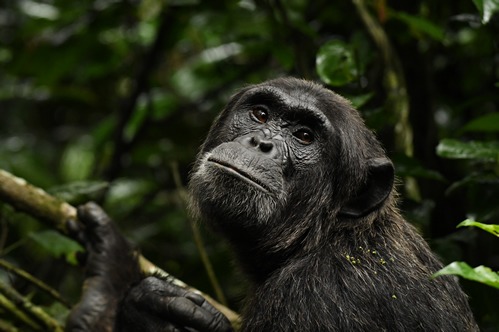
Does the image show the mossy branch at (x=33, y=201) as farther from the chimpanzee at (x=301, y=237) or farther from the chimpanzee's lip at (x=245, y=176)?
the chimpanzee's lip at (x=245, y=176)

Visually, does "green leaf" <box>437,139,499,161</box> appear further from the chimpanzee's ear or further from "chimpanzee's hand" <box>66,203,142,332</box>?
"chimpanzee's hand" <box>66,203,142,332</box>

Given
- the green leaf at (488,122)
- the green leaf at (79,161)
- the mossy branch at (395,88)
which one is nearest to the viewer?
the green leaf at (488,122)

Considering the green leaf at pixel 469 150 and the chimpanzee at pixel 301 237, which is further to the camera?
the green leaf at pixel 469 150

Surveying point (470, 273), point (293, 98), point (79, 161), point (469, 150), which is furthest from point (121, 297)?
point (79, 161)

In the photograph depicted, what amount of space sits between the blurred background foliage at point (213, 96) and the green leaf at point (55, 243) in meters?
0.01

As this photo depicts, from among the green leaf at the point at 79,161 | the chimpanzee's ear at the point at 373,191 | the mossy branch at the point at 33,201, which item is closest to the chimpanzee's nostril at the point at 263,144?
the chimpanzee's ear at the point at 373,191

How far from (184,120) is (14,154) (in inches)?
91.8

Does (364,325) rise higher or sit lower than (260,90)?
lower

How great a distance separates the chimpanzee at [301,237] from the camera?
15.4 feet

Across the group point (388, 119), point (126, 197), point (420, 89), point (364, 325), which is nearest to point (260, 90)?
point (388, 119)

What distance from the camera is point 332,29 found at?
881cm

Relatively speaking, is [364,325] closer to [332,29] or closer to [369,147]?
[369,147]

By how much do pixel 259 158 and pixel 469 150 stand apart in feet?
5.02

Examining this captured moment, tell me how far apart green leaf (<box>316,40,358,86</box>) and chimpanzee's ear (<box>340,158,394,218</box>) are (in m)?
0.96
